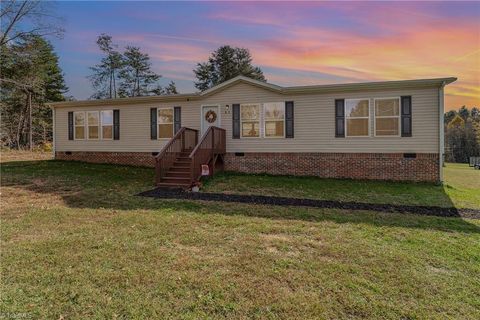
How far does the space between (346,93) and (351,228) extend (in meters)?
7.37

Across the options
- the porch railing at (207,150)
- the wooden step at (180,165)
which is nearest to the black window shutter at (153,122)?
the porch railing at (207,150)

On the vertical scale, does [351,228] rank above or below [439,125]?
below

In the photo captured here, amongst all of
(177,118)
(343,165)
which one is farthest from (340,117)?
(177,118)

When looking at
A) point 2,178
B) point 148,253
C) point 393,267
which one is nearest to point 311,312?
point 393,267

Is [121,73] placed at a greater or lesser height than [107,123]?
greater

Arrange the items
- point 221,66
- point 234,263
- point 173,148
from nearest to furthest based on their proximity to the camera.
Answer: point 234,263 → point 173,148 → point 221,66

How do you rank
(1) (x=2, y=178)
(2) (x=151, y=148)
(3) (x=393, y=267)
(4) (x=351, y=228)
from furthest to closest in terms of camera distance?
1. (2) (x=151, y=148)
2. (1) (x=2, y=178)
3. (4) (x=351, y=228)
4. (3) (x=393, y=267)

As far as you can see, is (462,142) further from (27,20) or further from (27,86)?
(27,20)

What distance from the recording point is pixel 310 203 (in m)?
7.35

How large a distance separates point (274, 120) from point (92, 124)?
9.22 metres

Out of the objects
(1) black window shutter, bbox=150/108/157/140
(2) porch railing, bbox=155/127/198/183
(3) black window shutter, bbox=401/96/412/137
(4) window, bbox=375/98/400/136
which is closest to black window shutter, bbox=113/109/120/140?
(1) black window shutter, bbox=150/108/157/140

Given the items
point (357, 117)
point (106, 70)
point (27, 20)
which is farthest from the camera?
point (106, 70)

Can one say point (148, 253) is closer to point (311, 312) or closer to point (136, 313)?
point (136, 313)

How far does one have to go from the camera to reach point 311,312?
2668 mm
